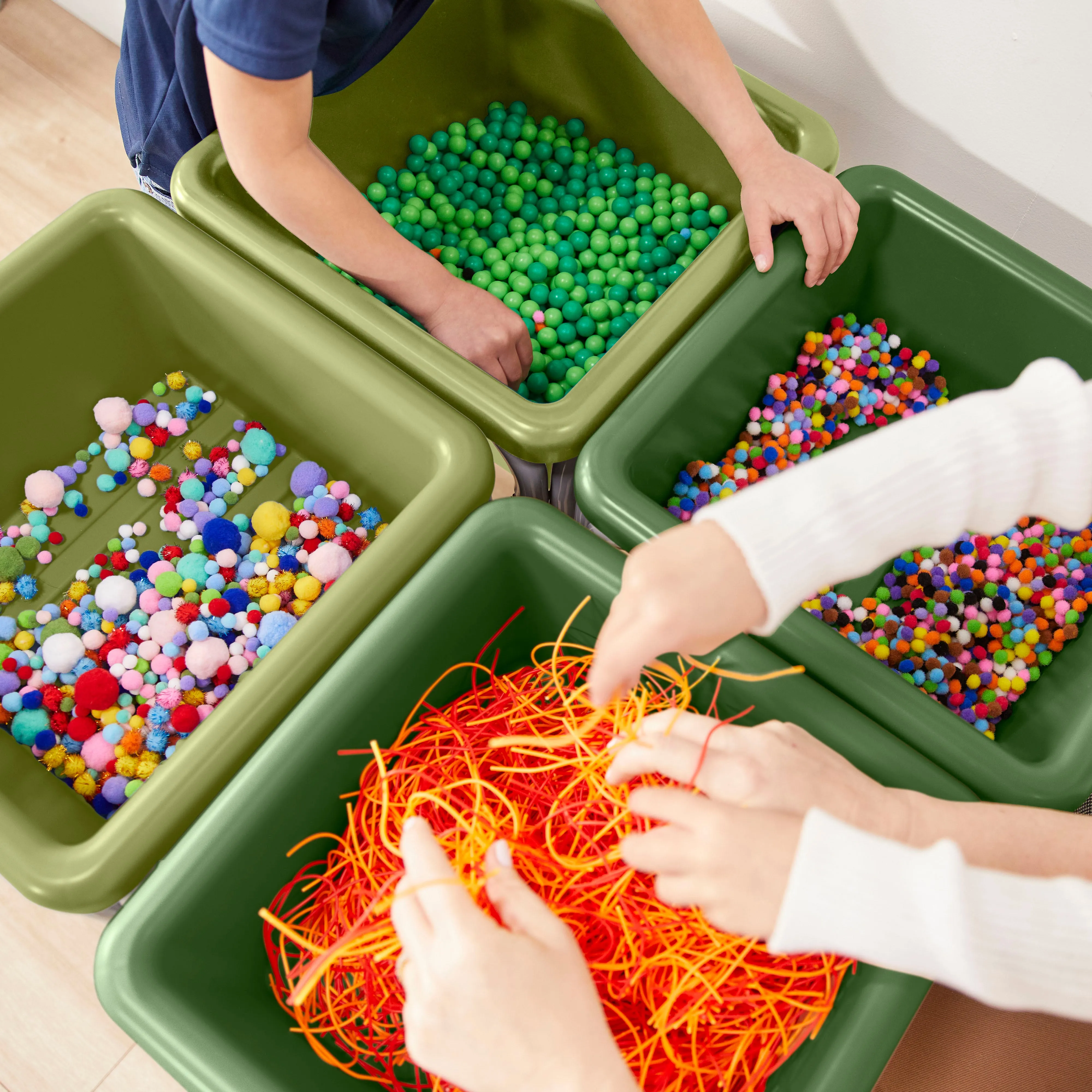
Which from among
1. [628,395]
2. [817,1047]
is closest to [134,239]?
[628,395]

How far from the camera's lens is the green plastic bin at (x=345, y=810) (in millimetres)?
580

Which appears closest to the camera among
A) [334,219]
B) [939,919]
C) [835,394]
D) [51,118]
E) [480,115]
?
[939,919]

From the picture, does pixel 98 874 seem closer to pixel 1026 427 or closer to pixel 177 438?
pixel 177 438

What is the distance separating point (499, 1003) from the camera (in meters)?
0.47

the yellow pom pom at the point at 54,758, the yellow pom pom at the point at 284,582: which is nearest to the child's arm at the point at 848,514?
the yellow pom pom at the point at 284,582

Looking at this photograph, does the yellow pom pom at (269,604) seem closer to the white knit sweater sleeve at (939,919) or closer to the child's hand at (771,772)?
the child's hand at (771,772)

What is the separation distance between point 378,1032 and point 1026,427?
0.62 meters

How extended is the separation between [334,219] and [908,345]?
67 centimetres

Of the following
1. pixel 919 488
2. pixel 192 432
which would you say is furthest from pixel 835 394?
pixel 192 432

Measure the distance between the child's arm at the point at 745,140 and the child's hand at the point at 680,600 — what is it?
0.47 metres

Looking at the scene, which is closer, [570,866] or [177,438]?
[570,866]

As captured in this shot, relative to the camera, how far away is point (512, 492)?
1179 millimetres

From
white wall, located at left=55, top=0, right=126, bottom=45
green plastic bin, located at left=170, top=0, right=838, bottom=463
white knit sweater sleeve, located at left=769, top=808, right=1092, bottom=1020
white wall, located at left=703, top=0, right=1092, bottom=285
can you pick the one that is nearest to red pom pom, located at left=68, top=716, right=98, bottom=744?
green plastic bin, located at left=170, top=0, right=838, bottom=463

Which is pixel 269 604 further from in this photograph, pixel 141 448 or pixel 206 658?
pixel 141 448
